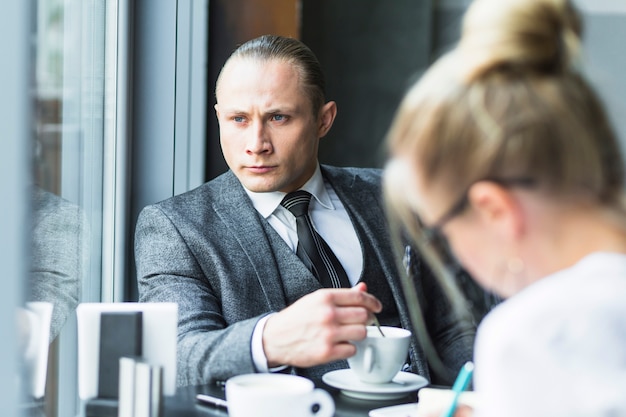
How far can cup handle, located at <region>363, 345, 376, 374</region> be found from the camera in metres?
1.46

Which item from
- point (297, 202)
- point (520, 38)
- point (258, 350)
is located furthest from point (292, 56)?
point (520, 38)

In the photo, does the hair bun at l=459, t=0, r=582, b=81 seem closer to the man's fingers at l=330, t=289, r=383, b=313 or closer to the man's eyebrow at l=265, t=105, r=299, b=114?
the man's fingers at l=330, t=289, r=383, b=313

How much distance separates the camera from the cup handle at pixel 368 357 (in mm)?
1459

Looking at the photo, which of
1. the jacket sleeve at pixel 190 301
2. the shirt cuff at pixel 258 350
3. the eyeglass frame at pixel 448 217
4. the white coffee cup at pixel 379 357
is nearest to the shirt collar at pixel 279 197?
the jacket sleeve at pixel 190 301

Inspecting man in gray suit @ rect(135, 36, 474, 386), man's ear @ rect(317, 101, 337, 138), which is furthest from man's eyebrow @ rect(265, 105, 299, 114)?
man's ear @ rect(317, 101, 337, 138)

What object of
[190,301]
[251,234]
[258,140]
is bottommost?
[190,301]

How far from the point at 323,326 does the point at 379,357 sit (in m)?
0.11

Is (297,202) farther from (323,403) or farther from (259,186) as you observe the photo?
(323,403)

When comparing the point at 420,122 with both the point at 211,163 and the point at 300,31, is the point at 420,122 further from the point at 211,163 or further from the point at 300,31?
the point at 300,31

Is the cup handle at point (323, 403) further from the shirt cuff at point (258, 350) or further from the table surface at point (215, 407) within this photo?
the shirt cuff at point (258, 350)

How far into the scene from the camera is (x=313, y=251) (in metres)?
2.15

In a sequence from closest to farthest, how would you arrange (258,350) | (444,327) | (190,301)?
(258,350) < (190,301) < (444,327)

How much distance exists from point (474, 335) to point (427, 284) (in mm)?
189

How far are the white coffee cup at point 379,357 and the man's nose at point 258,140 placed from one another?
75cm
